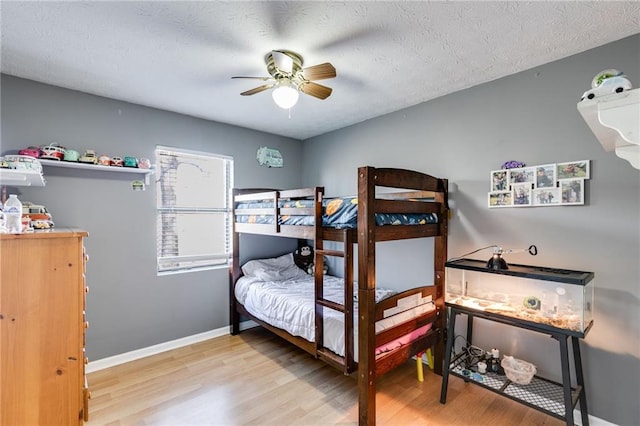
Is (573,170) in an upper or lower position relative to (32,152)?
lower

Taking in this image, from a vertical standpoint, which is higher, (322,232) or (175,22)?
(175,22)

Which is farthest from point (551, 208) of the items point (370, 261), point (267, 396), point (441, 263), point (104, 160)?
point (104, 160)

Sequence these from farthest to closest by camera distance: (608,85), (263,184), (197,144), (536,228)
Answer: (263,184), (197,144), (536,228), (608,85)

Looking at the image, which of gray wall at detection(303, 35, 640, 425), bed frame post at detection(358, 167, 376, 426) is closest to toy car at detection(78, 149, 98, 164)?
bed frame post at detection(358, 167, 376, 426)

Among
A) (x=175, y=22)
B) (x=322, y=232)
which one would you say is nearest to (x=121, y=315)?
(x=322, y=232)

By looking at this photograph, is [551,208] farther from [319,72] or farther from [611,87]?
[319,72]

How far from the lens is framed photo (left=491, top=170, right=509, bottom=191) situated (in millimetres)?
2320

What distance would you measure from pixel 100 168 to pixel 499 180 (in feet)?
11.4

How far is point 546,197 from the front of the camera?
83.7 inches

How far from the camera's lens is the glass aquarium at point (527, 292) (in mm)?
1806

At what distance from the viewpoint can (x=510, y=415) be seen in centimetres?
206

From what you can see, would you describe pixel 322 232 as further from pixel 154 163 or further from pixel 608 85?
pixel 154 163

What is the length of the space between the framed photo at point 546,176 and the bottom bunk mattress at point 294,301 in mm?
1270

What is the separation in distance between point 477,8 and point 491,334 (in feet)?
7.73
